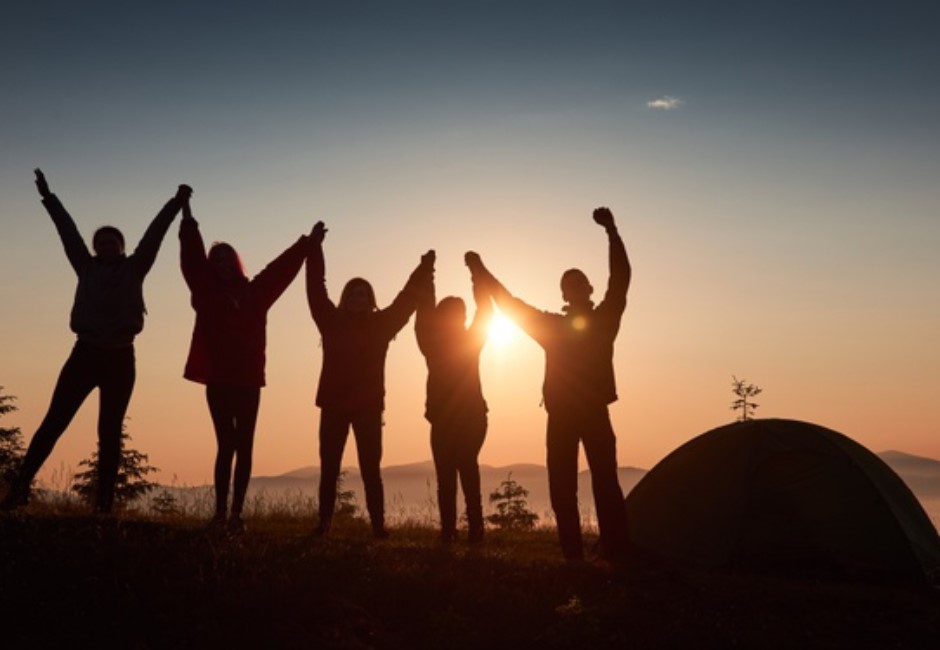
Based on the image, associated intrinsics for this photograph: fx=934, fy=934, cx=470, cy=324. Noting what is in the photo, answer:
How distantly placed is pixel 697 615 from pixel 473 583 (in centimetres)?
211

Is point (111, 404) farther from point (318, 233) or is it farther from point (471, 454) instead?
point (471, 454)

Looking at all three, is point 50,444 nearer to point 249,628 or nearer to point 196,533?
point 196,533

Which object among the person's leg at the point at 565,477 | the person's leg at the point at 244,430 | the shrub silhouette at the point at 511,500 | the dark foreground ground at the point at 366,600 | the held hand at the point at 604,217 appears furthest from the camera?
the shrub silhouette at the point at 511,500

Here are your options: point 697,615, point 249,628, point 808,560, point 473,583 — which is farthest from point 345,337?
point 808,560

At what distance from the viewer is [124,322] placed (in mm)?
9914

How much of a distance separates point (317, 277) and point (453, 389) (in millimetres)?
2068

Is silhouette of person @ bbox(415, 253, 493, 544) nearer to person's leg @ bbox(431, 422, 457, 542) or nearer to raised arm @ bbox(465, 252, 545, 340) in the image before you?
person's leg @ bbox(431, 422, 457, 542)

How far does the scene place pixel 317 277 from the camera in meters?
10.8

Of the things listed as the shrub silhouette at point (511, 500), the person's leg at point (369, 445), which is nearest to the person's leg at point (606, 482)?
the person's leg at point (369, 445)

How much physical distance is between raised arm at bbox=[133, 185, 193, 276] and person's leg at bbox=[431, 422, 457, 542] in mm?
3746

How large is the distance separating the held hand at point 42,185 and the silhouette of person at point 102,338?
1 cm

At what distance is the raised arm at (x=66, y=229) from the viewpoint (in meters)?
10.1

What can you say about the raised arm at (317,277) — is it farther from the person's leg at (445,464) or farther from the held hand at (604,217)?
the held hand at (604,217)

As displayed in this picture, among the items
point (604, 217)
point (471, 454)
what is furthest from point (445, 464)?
point (604, 217)
